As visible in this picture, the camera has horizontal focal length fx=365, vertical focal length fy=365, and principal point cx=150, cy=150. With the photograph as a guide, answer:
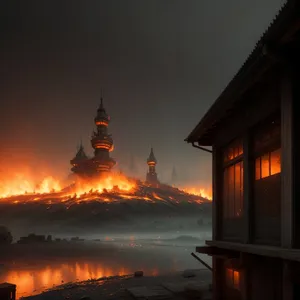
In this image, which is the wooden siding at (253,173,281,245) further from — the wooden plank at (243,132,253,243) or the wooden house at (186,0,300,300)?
the wooden plank at (243,132,253,243)

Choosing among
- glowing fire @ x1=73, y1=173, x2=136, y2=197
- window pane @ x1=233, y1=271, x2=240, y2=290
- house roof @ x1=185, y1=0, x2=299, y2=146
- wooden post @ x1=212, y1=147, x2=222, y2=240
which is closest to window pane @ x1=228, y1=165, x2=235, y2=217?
wooden post @ x1=212, y1=147, x2=222, y2=240

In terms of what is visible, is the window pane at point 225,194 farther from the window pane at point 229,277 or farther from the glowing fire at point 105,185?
the glowing fire at point 105,185

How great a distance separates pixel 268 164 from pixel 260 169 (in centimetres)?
57

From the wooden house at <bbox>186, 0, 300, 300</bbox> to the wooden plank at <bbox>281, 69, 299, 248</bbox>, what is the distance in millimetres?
19

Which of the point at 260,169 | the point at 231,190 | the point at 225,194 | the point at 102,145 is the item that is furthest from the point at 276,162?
the point at 102,145

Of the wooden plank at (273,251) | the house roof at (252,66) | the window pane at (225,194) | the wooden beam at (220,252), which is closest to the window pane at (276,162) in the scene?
the house roof at (252,66)

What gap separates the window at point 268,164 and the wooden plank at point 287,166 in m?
1.23

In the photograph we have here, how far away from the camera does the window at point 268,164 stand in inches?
340

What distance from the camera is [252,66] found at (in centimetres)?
772

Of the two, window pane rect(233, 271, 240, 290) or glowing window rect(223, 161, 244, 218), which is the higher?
glowing window rect(223, 161, 244, 218)

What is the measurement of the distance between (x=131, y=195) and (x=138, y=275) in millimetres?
126874

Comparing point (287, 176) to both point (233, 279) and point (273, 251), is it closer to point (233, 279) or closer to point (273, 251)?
point (273, 251)

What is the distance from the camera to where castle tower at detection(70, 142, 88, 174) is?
156225mm

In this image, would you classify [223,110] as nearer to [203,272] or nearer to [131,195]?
[203,272]
